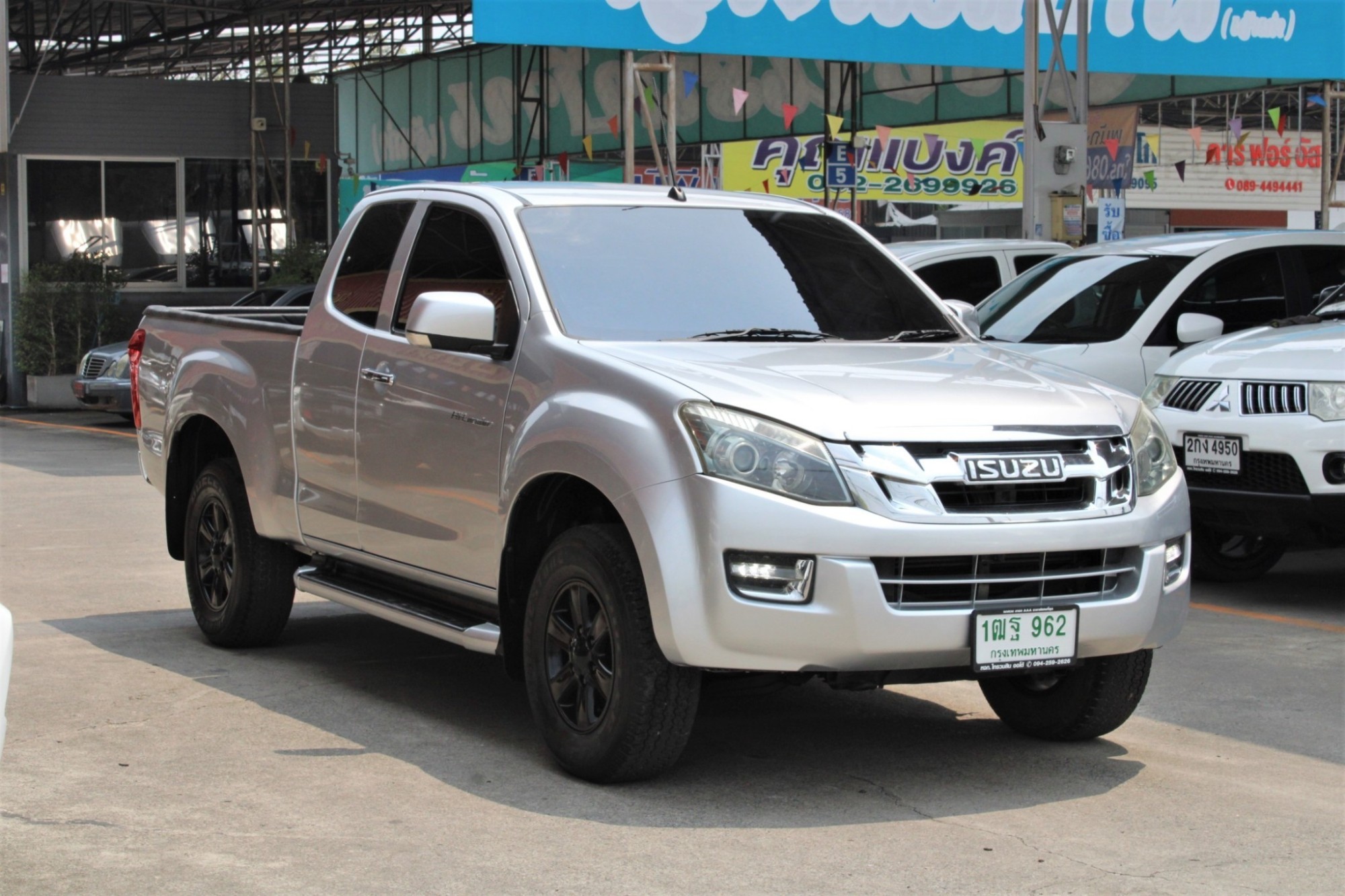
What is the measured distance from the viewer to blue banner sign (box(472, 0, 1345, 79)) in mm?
17234

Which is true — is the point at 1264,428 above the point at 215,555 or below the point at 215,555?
above

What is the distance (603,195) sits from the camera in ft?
21.1

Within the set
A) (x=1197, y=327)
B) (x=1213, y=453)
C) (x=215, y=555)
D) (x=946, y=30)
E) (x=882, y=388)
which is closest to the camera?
(x=882, y=388)

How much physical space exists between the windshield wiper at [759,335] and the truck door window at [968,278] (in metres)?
8.29

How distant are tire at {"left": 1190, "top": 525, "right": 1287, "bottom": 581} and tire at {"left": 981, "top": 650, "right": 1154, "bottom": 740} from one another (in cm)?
406

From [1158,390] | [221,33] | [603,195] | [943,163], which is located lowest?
[1158,390]

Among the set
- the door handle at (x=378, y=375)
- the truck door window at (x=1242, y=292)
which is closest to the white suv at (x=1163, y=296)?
the truck door window at (x=1242, y=292)

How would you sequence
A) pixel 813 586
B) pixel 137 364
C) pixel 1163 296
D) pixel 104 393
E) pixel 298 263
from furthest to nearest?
pixel 298 263 → pixel 104 393 → pixel 1163 296 → pixel 137 364 → pixel 813 586

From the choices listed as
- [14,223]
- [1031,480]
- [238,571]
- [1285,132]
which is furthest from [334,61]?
[1031,480]

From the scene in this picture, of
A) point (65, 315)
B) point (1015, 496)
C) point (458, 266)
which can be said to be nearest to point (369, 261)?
point (458, 266)

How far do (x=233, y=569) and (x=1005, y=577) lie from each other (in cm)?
376

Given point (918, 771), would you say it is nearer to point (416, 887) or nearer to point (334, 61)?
point (416, 887)

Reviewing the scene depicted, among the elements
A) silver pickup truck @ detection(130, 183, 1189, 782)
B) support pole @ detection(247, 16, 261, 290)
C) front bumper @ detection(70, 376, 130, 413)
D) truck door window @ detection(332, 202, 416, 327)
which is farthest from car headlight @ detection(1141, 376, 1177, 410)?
support pole @ detection(247, 16, 261, 290)

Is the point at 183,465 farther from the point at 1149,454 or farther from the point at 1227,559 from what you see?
the point at 1227,559
